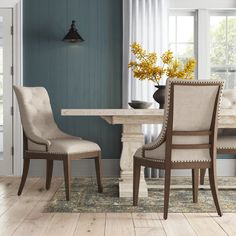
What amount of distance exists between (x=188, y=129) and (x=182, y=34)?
2.67m

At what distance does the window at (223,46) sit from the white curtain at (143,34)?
0.69 meters

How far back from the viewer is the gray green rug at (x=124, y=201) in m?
3.65

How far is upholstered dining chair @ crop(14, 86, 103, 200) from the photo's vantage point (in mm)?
4059

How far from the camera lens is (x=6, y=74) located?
5.56m

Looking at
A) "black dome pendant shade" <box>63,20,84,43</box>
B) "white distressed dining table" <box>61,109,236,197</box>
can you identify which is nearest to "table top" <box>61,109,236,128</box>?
"white distressed dining table" <box>61,109,236,197</box>

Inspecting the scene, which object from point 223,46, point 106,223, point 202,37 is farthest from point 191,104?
point 223,46

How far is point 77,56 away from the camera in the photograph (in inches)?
221

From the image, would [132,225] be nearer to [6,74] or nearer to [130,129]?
[130,129]

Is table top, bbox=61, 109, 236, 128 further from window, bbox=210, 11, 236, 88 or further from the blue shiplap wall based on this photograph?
window, bbox=210, 11, 236, 88

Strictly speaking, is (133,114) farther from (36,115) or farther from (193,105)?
(36,115)

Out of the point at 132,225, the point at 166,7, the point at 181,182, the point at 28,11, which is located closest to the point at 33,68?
the point at 28,11

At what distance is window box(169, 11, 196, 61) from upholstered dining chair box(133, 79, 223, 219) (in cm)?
248

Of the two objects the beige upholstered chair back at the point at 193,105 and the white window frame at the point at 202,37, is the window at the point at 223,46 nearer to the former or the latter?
the white window frame at the point at 202,37

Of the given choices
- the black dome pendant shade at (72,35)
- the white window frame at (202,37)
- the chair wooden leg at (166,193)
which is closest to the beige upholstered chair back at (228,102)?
the white window frame at (202,37)
